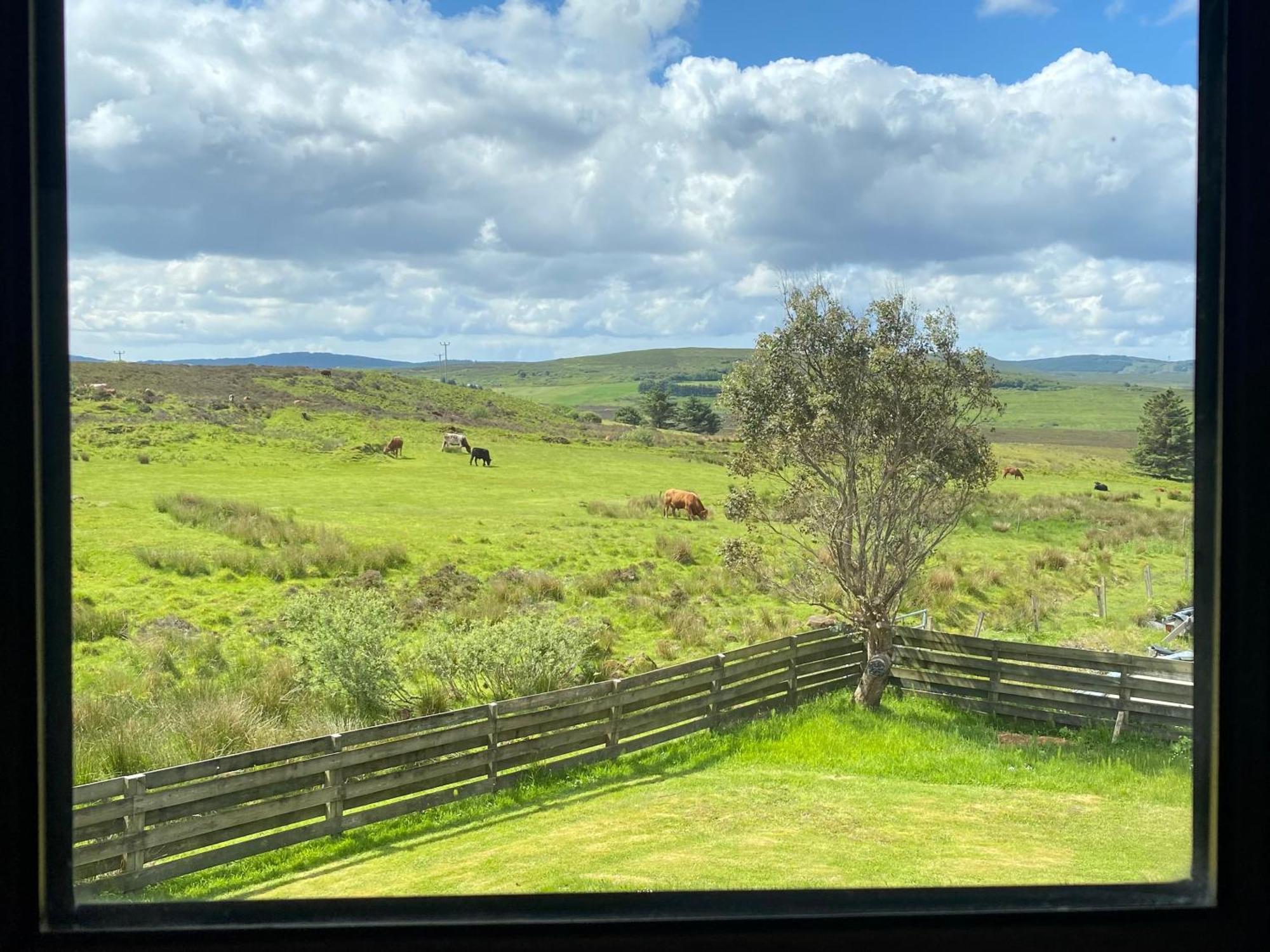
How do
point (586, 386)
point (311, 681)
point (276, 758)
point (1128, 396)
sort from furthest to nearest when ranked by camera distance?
1. point (586, 386)
2. point (311, 681)
3. point (276, 758)
4. point (1128, 396)

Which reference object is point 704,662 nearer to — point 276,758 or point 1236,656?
point 276,758

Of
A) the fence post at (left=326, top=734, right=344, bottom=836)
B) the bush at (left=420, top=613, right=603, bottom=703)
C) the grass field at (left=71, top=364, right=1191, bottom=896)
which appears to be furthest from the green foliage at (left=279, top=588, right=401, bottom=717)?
the fence post at (left=326, top=734, right=344, bottom=836)

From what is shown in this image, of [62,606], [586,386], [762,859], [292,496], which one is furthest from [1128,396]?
[586,386]

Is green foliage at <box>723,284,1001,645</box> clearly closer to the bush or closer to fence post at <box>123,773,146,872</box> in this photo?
the bush

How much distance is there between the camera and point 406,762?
3043mm

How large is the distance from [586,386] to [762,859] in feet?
18.3

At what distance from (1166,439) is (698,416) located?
11.9ft

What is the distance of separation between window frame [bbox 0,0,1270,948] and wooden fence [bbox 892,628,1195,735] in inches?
83.9

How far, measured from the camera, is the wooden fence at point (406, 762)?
7.07ft

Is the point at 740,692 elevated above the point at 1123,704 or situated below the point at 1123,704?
below

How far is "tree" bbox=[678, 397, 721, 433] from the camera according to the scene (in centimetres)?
467

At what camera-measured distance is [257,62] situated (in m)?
1.42

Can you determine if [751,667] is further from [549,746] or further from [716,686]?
[549,746]

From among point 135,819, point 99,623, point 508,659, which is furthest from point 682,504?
point 135,819
